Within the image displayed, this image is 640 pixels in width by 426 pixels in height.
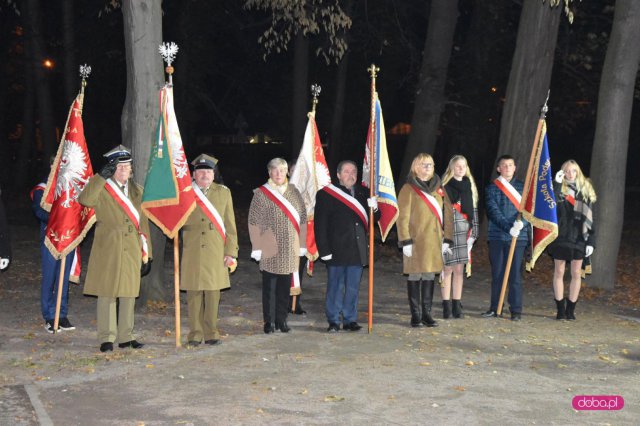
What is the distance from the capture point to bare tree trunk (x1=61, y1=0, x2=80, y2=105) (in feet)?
103

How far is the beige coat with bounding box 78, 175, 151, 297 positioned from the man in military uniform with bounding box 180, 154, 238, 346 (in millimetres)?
619

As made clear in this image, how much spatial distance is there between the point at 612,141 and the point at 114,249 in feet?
27.4

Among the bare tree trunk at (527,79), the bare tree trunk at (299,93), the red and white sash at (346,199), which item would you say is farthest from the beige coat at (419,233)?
the bare tree trunk at (299,93)

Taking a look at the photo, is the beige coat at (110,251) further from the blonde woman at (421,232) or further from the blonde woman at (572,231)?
the blonde woman at (572,231)

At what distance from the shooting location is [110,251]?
10180mm

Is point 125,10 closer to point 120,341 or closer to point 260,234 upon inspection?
point 260,234

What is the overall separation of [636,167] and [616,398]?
43859 mm

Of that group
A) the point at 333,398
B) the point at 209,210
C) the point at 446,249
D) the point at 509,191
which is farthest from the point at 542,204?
the point at 333,398

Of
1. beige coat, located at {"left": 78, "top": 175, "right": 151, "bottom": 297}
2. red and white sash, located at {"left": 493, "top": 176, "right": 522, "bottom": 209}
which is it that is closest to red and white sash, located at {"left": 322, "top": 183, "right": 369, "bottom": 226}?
red and white sash, located at {"left": 493, "top": 176, "right": 522, "bottom": 209}

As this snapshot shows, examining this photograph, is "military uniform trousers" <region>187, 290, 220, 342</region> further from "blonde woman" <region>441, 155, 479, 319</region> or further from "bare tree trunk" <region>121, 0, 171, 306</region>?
"blonde woman" <region>441, 155, 479, 319</region>

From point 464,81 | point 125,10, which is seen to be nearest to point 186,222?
point 125,10

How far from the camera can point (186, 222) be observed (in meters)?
10.6

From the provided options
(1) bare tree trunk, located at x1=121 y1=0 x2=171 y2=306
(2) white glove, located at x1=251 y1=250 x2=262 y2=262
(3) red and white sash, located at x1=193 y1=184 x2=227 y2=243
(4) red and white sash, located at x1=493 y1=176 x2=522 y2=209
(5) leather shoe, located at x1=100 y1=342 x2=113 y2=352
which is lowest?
(5) leather shoe, located at x1=100 y1=342 x2=113 y2=352

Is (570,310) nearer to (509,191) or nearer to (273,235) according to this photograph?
(509,191)
